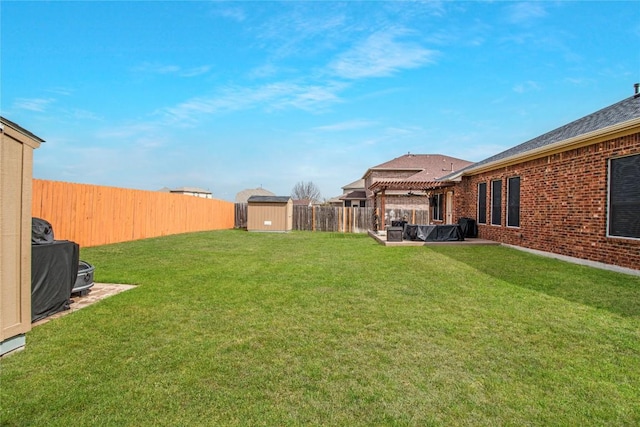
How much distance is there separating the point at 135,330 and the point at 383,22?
32.1 ft

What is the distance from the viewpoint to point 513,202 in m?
11.0

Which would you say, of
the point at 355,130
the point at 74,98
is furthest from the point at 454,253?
the point at 74,98

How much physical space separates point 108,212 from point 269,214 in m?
9.29

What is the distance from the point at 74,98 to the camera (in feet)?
36.8

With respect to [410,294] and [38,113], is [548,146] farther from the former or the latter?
[38,113]

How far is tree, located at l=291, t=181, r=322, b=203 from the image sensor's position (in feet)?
223

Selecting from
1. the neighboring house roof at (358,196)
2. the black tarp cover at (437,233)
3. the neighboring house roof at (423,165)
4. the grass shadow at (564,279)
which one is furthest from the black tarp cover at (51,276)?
the neighboring house roof at (358,196)

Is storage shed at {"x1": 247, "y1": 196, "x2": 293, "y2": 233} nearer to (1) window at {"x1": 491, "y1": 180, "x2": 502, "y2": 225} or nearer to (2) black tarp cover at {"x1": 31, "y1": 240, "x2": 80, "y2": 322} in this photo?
(1) window at {"x1": 491, "y1": 180, "x2": 502, "y2": 225}

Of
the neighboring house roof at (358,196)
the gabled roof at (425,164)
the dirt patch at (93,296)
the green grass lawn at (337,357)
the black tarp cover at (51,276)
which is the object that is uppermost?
the gabled roof at (425,164)

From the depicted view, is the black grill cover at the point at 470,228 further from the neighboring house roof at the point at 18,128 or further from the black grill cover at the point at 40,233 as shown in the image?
the neighboring house roof at the point at 18,128

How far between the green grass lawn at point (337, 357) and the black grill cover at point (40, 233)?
1.07 meters

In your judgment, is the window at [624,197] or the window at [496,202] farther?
the window at [496,202]

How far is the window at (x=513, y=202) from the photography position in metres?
10.8

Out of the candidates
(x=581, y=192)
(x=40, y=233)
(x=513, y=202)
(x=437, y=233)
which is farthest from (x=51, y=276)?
(x=513, y=202)
